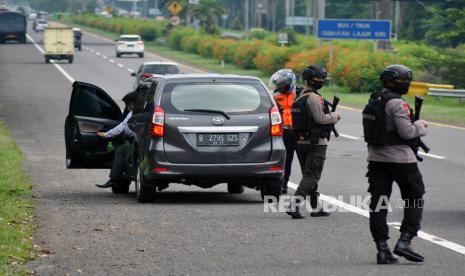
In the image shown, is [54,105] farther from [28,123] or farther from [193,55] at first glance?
[193,55]

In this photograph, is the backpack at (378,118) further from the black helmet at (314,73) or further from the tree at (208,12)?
the tree at (208,12)

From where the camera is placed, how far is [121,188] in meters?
16.3

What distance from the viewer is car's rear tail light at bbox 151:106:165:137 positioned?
14094 millimetres

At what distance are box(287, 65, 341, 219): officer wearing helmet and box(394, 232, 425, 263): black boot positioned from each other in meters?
2.95

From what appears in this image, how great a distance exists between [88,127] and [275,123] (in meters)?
3.11

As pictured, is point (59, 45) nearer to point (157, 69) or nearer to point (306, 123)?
point (157, 69)

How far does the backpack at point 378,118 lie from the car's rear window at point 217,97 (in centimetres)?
441

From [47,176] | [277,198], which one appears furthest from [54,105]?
[277,198]

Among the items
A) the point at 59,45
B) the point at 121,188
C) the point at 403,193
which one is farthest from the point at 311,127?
the point at 59,45

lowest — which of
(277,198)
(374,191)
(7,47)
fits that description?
(7,47)

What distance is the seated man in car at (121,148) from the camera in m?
15.7

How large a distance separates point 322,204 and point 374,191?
4.39 metres

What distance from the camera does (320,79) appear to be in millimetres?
12758

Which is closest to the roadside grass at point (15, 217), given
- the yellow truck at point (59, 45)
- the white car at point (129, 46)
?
the yellow truck at point (59, 45)
